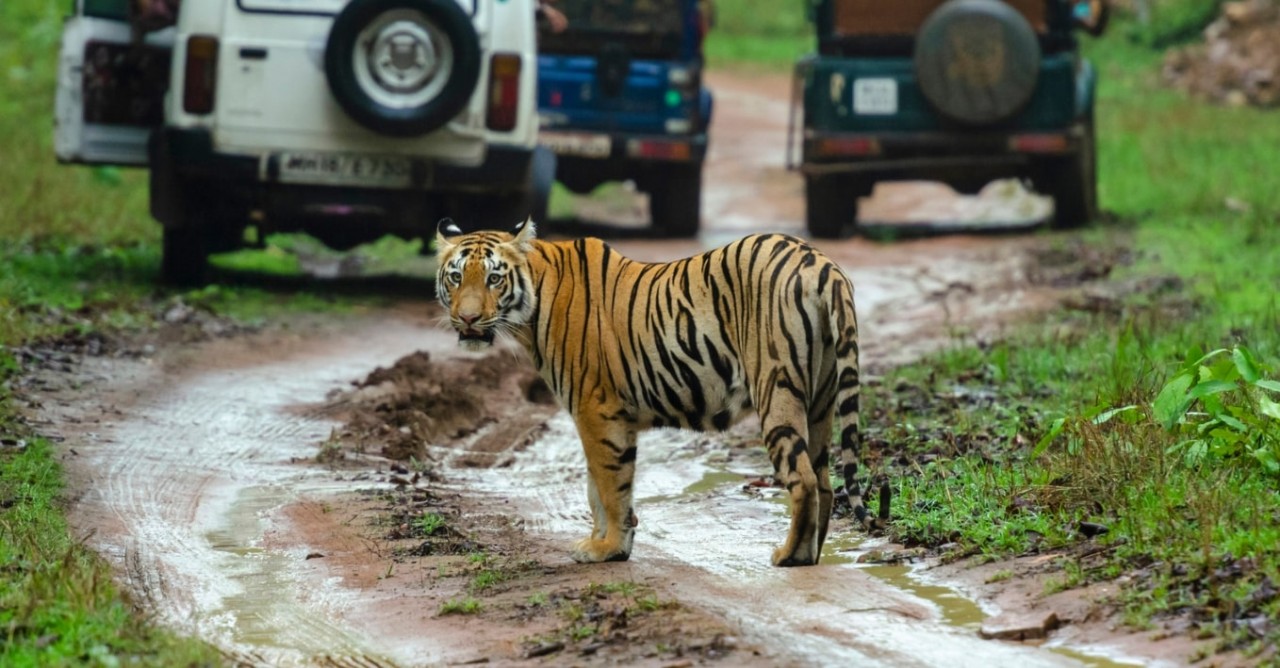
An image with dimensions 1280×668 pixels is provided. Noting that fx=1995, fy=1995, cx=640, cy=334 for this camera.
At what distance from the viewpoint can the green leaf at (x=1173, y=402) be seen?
21.1 ft

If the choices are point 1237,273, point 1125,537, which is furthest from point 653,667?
point 1237,273

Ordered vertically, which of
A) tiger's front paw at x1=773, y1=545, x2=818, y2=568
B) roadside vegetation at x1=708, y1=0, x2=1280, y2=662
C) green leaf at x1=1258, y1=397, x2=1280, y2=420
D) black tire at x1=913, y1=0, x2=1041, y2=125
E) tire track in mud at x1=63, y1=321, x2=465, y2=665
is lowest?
tire track in mud at x1=63, y1=321, x2=465, y2=665

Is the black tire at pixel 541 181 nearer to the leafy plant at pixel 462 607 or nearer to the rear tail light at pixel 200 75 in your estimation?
the rear tail light at pixel 200 75

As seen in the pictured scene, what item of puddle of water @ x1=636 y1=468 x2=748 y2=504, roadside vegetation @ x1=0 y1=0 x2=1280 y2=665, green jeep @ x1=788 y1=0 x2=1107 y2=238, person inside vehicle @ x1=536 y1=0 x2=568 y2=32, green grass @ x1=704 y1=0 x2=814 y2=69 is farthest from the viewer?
green grass @ x1=704 y1=0 x2=814 y2=69

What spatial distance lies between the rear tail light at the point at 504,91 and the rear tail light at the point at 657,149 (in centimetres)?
416

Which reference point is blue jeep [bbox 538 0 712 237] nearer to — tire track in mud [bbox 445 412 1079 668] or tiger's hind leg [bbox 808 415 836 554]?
tire track in mud [bbox 445 412 1079 668]

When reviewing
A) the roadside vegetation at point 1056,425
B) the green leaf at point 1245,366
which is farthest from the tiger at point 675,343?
the green leaf at point 1245,366

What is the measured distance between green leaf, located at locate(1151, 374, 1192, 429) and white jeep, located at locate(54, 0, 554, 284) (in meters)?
5.65

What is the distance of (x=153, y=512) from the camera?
7152 mm

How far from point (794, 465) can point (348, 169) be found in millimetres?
6222

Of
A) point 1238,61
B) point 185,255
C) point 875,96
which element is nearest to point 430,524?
point 185,255

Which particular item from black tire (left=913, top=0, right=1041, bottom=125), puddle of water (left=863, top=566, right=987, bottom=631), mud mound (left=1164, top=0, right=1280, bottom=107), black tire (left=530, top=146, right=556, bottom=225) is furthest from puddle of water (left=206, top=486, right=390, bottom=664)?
mud mound (left=1164, top=0, right=1280, bottom=107)

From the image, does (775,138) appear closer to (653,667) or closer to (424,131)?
(424,131)

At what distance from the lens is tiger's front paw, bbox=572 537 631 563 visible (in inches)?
249
